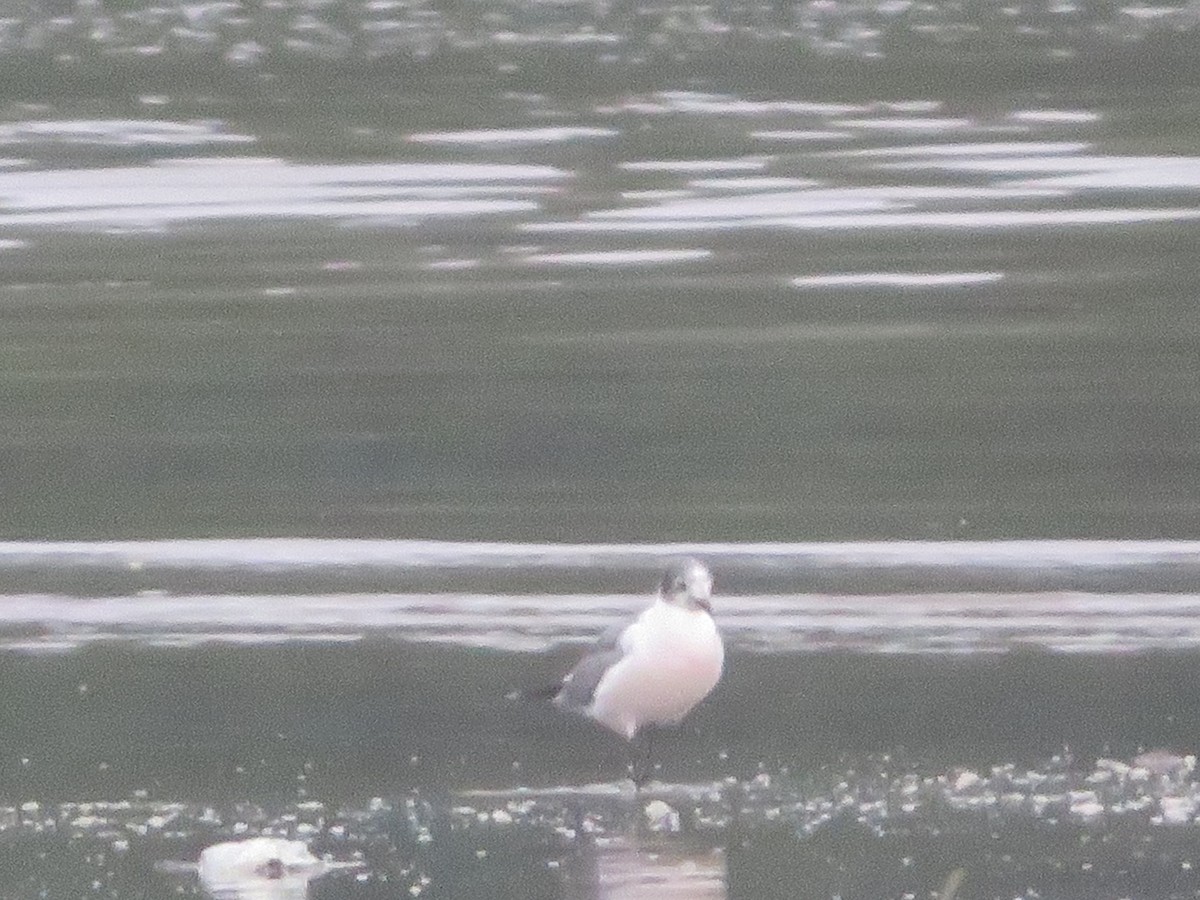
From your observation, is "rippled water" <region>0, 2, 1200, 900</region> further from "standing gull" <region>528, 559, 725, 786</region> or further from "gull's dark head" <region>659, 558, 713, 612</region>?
"gull's dark head" <region>659, 558, 713, 612</region>

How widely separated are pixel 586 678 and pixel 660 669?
24cm

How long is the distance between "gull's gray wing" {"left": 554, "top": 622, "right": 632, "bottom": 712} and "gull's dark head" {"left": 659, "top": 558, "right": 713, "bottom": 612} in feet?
0.68

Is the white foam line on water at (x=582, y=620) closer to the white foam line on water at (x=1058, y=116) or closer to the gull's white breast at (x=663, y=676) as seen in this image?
the gull's white breast at (x=663, y=676)

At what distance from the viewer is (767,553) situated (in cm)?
1045

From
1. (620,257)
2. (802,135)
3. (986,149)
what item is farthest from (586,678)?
(802,135)

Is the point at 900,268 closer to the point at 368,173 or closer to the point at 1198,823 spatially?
the point at 368,173

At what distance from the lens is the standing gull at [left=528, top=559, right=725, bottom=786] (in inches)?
333

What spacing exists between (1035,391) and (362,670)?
4.32m

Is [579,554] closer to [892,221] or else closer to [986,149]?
[892,221]

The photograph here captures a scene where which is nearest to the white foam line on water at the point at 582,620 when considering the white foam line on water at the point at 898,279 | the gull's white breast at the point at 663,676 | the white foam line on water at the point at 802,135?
the gull's white breast at the point at 663,676

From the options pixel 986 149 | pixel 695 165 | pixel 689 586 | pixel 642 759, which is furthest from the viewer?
pixel 986 149

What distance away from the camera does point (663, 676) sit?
8461 mm

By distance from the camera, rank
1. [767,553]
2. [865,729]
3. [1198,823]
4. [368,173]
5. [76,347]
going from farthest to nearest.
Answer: [368,173], [76,347], [767,553], [865,729], [1198,823]

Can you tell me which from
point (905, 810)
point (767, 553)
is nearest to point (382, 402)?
point (767, 553)
